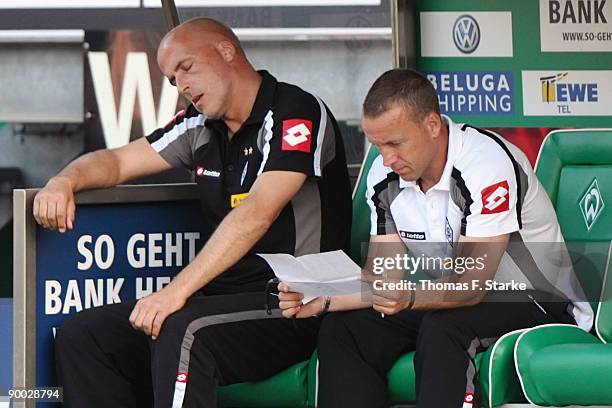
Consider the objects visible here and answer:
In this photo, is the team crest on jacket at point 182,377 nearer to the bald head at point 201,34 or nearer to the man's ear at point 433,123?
the man's ear at point 433,123

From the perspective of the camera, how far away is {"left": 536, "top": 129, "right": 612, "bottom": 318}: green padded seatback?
4027mm

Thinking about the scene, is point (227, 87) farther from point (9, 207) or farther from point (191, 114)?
point (9, 207)

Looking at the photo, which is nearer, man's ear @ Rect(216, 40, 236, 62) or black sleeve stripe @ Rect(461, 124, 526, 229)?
black sleeve stripe @ Rect(461, 124, 526, 229)

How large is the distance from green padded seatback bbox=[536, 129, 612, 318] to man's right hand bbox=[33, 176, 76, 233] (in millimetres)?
1482

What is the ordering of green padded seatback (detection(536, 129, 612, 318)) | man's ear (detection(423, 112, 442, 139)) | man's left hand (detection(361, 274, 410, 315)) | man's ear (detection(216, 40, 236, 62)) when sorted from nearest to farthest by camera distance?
man's left hand (detection(361, 274, 410, 315)), man's ear (detection(423, 112, 442, 139)), green padded seatback (detection(536, 129, 612, 318)), man's ear (detection(216, 40, 236, 62))

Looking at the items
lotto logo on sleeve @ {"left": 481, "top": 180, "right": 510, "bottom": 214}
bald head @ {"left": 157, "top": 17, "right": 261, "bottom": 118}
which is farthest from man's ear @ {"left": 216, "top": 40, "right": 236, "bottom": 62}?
lotto logo on sleeve @ {"left": 481, "top": 180, "right": 510, "bottom": 214}

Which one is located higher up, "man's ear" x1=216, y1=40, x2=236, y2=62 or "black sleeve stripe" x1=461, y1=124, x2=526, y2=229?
"man's ear" x1=216, y1=40, x2=236, y2=62

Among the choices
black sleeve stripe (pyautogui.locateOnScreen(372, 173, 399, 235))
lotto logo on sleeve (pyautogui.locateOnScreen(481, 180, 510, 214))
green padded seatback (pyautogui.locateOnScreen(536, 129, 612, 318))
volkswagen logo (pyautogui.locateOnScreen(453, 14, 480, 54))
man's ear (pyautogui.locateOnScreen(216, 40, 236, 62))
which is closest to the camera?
lotto logo on sleeve (pyautogui.locateOnScreen(481, 180, 510, 214))

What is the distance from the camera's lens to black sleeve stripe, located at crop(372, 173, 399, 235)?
3891 mm

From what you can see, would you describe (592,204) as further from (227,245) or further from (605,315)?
(227,245)

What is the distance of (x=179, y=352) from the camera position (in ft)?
11.9

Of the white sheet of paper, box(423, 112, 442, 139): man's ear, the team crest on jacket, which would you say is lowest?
the team crest on jacket

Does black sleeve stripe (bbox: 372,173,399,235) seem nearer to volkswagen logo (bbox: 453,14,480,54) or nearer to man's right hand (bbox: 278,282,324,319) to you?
man's right hand (bbox: 278,282,324,319)

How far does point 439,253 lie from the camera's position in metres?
3.82
